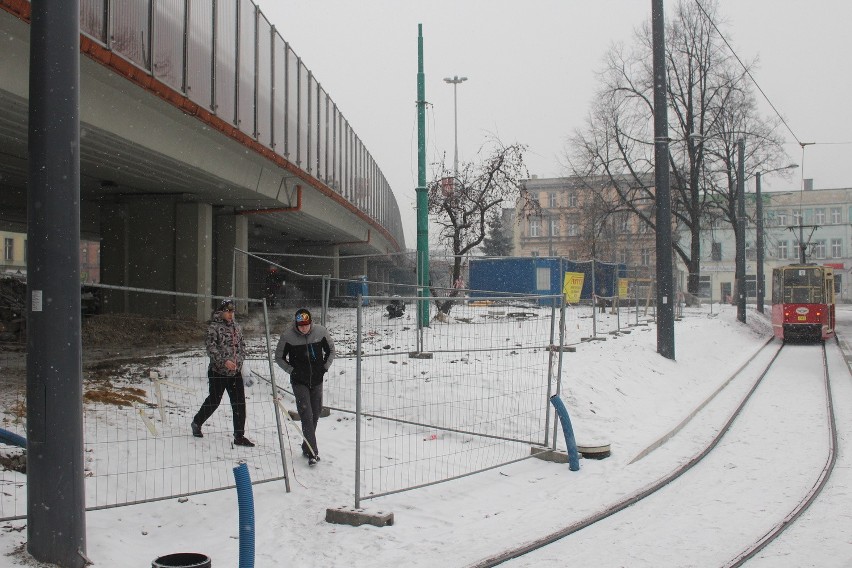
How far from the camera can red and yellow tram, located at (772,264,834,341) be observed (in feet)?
92.7

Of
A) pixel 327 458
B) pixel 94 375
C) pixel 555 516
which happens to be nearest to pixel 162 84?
pixel 94 375

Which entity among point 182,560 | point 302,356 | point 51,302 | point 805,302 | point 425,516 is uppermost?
point 51,302

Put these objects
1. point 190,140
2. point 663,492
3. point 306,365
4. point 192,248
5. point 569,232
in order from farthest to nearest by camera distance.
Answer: point 569,232 < point 192,248 < point 190,140 < point 306,365 < point 663,492

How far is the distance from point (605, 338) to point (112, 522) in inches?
508

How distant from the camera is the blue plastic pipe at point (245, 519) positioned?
4785 mm

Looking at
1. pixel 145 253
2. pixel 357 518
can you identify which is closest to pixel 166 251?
pixel 145 253

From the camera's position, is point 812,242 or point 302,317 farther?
point 812,242

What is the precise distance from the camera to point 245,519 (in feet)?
16.4

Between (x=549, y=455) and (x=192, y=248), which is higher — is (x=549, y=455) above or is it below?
below

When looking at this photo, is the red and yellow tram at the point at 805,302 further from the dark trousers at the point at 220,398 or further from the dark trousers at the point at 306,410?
the dark trousers at the point at 220,398

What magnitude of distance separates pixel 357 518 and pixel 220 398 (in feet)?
7.71

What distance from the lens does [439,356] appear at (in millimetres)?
Answer: 12281

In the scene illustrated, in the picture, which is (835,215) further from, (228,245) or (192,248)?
(192,248)

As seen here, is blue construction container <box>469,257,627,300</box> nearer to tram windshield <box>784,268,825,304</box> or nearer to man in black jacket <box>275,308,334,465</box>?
tram windshield <box>784,268,825,304</box>
